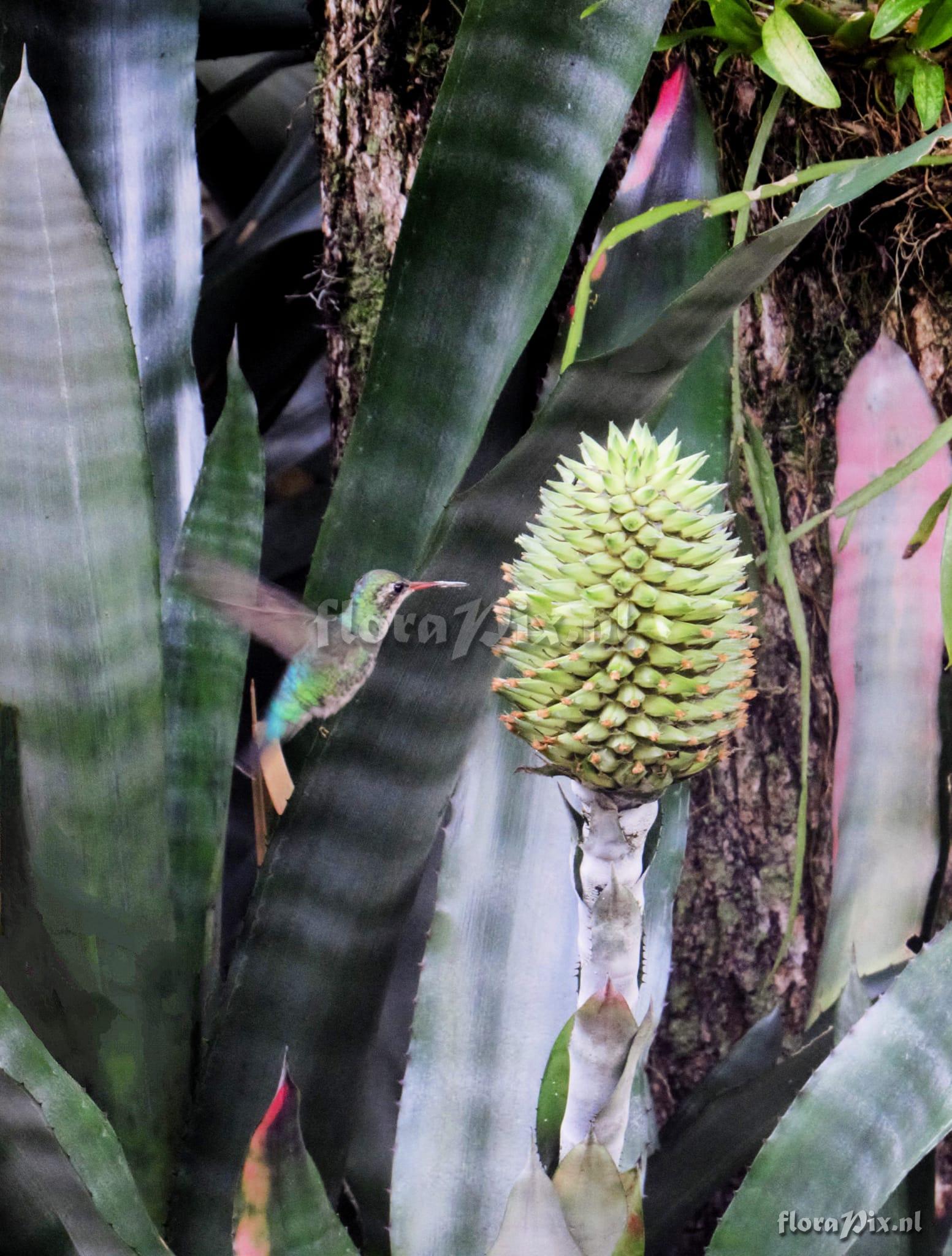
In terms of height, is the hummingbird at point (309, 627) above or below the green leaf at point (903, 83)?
below

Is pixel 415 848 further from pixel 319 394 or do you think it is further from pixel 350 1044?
pixel 319 394

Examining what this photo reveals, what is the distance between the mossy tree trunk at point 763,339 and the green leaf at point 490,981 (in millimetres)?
205

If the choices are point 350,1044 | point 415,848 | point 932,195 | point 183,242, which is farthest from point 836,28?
point 350,1044

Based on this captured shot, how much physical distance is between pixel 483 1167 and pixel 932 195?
0.61 meters

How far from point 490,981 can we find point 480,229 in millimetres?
387

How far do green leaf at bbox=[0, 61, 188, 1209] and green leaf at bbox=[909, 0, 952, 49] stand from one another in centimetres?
44

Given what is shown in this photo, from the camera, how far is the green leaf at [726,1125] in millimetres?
610

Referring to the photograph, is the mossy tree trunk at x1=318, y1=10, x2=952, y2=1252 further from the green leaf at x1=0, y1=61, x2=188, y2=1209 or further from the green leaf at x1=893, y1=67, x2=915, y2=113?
the green leaf at x1=0, y1=61, x2=188, y2=1209

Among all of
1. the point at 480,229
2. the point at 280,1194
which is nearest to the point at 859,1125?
the point at 280,1194

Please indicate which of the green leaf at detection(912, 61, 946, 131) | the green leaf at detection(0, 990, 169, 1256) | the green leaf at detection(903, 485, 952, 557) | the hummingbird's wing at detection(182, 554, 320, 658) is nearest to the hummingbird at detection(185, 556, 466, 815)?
the hummingbird's wing at detection(182, 554, 320, 658)

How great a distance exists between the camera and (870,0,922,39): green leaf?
1.82 ft

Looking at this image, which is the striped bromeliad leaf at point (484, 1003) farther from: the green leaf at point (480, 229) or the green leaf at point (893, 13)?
the green leaf at point (893, 13)

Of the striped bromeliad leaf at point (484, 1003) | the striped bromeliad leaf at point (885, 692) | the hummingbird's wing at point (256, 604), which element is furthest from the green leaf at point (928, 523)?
the hummingbird's wing at point (256, 604)

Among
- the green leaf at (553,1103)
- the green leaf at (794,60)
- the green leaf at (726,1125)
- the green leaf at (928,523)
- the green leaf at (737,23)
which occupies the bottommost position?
the green leaf at (726,1125)
